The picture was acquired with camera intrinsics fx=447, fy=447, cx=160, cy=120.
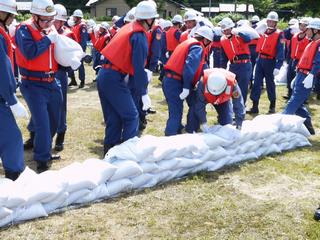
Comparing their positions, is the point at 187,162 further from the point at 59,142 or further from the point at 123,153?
the point at 59,142

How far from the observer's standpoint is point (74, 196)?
3.71 meters

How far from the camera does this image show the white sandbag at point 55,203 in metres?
3.58

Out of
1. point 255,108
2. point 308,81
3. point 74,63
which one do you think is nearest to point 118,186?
point 74,63

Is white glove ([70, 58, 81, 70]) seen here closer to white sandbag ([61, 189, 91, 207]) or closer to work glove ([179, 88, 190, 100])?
work glove ([179, 88, 190, 100])

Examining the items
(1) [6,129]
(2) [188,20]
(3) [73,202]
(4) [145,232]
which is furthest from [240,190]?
(2) [188,20]

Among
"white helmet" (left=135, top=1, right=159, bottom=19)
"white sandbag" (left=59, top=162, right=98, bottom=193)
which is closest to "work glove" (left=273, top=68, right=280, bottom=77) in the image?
"white helmet" (left=135, top=1, right=159, bottom=19)

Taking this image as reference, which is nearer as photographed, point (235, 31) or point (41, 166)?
point (41, 166)

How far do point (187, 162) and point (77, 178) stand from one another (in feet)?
3.94

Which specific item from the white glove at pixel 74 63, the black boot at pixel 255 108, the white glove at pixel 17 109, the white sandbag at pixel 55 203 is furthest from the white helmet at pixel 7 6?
the black boot at pixel 255 108

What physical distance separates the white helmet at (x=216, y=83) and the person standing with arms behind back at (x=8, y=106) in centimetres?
195

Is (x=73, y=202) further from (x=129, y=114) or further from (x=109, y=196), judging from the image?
(x=129, y=114)

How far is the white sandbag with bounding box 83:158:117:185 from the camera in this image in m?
3.79

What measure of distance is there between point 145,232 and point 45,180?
2.90 ft

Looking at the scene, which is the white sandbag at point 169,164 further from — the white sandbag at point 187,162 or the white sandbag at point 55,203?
the white sandbag at point 55,203
